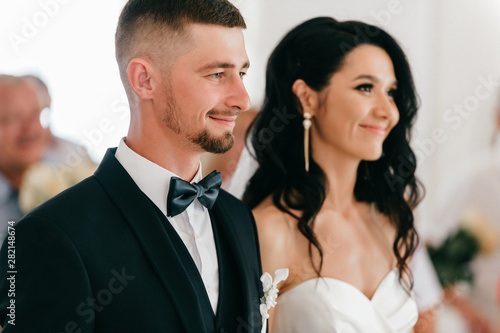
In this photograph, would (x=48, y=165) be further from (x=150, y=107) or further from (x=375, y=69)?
(x=375, y=69)

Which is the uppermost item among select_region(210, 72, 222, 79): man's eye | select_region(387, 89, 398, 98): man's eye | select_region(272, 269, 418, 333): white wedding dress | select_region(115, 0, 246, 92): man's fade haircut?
select_region(115, 0, 246, 92): man's fade haircut

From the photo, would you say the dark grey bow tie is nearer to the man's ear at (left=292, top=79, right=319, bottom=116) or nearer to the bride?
the bride

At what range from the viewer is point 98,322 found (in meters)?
1.00

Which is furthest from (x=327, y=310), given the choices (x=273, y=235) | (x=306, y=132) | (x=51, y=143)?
(x=51, y=143)

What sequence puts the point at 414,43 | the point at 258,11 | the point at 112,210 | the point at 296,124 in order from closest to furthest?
1. the point at 112,210
2. the point at 296,124
3. the point at 258,11
4. the point at 414,43

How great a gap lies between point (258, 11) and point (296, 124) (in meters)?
1.28

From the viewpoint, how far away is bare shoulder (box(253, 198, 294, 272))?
153cm

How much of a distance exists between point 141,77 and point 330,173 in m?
0.79

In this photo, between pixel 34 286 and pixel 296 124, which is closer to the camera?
pixel 34 286

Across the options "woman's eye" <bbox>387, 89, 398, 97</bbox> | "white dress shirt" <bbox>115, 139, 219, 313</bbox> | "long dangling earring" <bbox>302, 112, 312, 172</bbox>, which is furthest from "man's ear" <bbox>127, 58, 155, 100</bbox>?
"woman's eye" <bbox>387, 89, 398, 97</bbox>

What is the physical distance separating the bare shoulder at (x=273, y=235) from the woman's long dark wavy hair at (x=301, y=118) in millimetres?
33

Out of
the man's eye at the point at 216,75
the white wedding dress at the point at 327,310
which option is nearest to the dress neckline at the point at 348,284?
the white wedding dress at the point at 327,310

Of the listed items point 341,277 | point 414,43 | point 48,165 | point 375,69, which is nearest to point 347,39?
point 375,69

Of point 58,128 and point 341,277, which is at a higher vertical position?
point 58,128
